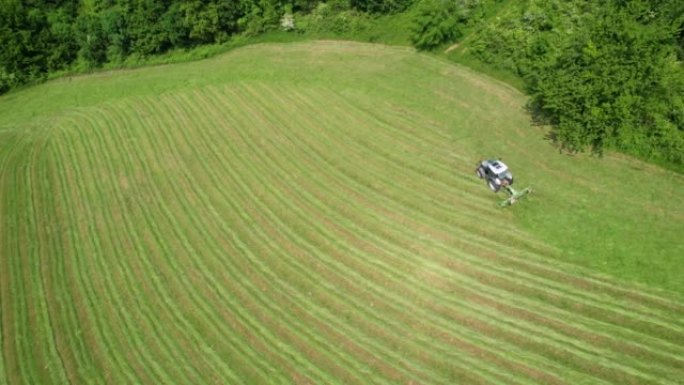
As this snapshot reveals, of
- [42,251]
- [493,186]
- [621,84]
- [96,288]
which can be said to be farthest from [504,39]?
[42,251]

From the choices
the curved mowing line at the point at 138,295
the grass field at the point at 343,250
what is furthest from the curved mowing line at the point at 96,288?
the curved mowing line at the point at 138,295

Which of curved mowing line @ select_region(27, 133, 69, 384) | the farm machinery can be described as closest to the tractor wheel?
the farm machinery

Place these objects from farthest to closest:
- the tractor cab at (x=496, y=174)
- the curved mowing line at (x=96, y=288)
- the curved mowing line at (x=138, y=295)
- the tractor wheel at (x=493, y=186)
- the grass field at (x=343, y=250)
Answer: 1. the tractor wheel at (x=493, y=186)
2. the tractor cab at (x=496, y=174)
3. the curved mowing line at (x=96, y=288)
4. the curved mowing line at (x=138, y=295)
5. the grass field at (x=343, y=250)

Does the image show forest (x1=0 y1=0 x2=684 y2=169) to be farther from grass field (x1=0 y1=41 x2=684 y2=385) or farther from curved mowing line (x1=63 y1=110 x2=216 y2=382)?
curved mowing line (x1=63 y1=110 x2=216 y2=382)

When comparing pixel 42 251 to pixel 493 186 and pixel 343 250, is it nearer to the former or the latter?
pixel 343 250

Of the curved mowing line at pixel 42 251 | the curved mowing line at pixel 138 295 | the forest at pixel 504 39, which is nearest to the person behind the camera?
the curved mowing line at pixel 138 295

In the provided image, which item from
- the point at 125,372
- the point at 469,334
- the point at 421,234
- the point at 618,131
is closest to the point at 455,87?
the point at 618,131

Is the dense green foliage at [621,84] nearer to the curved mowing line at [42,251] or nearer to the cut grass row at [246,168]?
the cut grass row at [246,168]
